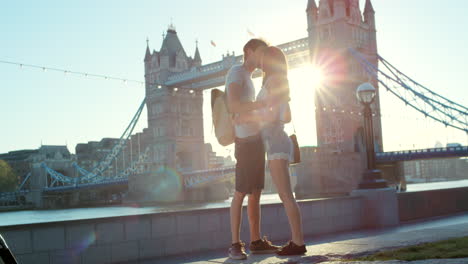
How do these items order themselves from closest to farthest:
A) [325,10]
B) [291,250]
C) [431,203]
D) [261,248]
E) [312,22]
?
1. [291,250]
2. [261,248]
3. [431,203]
4. [325,10]
5. [312,22]

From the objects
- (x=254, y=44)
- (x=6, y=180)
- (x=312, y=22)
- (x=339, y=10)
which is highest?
(x=339, y=10)

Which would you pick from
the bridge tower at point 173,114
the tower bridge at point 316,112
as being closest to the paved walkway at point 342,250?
the tower bridge at point 316,112

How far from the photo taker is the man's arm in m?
3.37

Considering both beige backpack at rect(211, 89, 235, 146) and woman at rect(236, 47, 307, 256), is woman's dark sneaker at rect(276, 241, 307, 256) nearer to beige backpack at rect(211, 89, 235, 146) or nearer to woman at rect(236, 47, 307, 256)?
woman at rect(236, 47, 307, 256)

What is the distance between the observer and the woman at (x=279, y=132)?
337 centimetres

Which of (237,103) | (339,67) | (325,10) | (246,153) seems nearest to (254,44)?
(237,103)

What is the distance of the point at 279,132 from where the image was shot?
3439mm

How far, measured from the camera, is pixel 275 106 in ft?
11.2

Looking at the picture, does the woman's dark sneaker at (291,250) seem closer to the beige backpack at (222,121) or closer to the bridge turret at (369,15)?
the beige backpack at (222,121)

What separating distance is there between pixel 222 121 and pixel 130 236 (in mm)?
1295

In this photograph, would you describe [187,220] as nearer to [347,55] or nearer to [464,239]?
[464,239]

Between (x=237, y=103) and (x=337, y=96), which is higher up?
(x=337, y=96)

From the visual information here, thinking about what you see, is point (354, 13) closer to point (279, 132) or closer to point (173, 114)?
point (173, 114)

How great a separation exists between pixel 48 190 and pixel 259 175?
5293 cm
